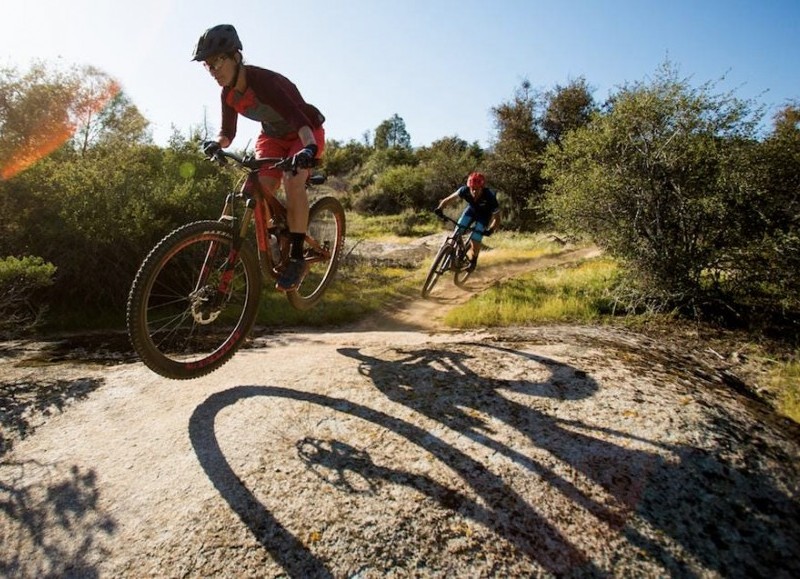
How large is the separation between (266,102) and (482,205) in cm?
694

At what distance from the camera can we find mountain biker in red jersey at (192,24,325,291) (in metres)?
3.81

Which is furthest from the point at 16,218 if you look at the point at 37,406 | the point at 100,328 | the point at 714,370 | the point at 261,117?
the point at 714,370

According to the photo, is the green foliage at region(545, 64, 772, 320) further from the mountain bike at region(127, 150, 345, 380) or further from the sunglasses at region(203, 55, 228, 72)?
the sunglasses at region(203, 55, 228, 72)

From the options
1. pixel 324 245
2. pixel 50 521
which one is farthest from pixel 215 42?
pixel 50 521

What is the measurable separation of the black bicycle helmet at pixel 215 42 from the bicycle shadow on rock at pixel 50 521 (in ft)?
11.2

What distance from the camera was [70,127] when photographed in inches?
1123

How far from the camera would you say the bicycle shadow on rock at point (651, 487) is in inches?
91.7

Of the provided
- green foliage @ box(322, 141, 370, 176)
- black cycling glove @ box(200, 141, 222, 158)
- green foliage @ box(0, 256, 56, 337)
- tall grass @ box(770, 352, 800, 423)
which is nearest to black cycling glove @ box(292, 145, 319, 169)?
black cycling glove @ box(200, 141, 222, 158)

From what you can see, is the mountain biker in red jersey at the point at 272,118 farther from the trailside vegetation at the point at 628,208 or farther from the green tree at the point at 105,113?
the green tree at the point at 105,113

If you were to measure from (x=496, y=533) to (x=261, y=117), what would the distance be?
4.18m

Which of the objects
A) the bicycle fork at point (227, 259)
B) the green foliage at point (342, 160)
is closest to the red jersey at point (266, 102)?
the bicycle fork at point (227, 259)

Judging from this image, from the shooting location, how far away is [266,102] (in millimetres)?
4238

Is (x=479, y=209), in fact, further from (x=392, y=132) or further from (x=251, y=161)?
(x=392, y=132)

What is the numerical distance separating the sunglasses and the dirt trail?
2.92 metres
